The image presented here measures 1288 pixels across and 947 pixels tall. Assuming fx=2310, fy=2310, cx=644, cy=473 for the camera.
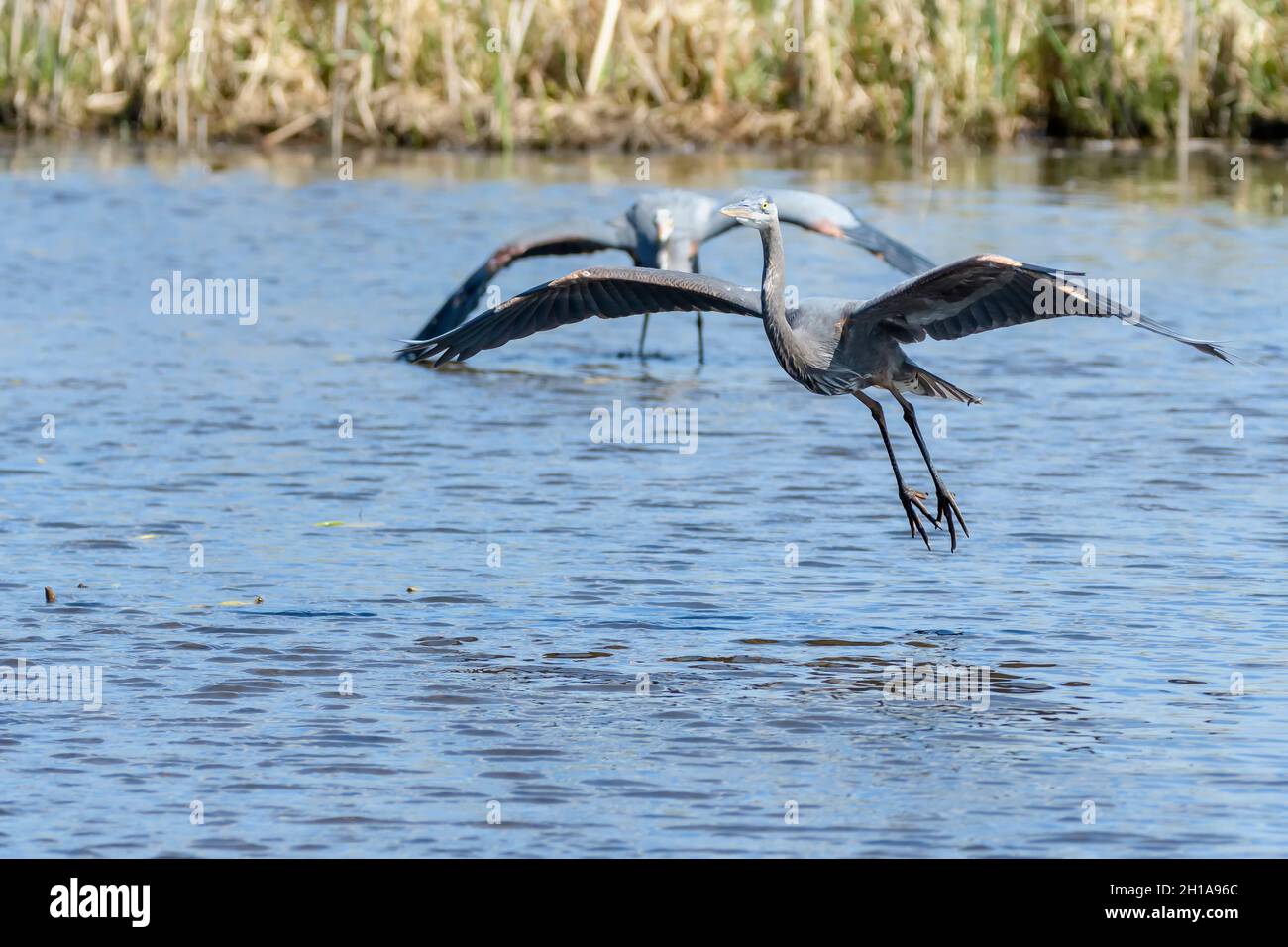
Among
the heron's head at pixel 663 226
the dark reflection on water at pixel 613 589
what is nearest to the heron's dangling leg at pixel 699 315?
the dark reflection on water at pixel 613 589

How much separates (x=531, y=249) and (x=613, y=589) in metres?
6.80

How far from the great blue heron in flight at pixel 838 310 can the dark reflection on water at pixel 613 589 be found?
3.27 ft

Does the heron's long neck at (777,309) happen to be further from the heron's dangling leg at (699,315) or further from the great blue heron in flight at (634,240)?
the heron's dangling leg at (699,315)

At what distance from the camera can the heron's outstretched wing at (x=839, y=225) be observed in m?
13.9

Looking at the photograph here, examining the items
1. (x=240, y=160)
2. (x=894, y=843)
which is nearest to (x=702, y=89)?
(x=240, y=160)

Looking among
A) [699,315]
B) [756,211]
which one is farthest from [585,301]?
[699,315]

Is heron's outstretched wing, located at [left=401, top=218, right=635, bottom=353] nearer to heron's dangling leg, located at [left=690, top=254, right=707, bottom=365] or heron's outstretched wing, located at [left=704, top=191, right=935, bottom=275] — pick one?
heron's dangling leg, located at [left=690, top=254, right=707, bottom=365]

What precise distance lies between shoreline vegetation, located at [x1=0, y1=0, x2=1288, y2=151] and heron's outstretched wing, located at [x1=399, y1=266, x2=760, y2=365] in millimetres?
17742

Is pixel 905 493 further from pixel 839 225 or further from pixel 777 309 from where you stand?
pixel 839 225

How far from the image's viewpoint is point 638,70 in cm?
2967

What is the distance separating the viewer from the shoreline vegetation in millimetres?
28219

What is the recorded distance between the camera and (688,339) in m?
18.5

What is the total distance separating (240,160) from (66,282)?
9.45 metres
